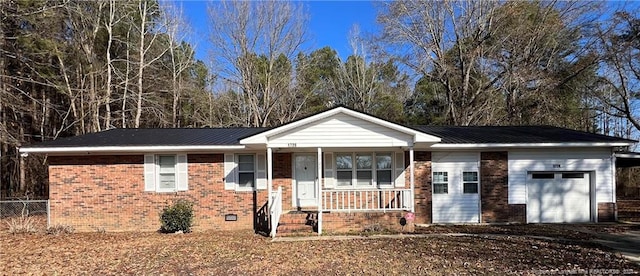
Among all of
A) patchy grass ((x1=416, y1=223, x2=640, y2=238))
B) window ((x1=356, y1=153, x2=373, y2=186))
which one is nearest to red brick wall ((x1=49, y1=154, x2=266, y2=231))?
window ((x1=356, y1=153, x2=373, y2=186))

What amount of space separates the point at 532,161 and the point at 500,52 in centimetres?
1327

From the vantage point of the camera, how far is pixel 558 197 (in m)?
13.5

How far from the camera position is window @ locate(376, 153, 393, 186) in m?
13.6

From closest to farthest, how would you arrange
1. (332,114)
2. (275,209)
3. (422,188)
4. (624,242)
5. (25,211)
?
(624,242), (275,209), (332,114), (422,188), (25,211)

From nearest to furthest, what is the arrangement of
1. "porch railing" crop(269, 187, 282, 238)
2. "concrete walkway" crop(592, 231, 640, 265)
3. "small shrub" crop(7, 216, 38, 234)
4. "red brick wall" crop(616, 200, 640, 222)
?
1. "concrete walkway" crop(592, 231, 640, 265)
2. "porch railing" crop(269, 187, 282, 238)
3. "small shrub" crop(7, 216, 38, 234)
4. "red brick wall" crop(616, 200, 640, 222)

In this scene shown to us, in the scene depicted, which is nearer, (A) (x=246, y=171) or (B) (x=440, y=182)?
(A) (x=246, y=171)

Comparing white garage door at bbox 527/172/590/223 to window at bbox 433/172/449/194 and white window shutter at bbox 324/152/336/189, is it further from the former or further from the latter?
white window shutter at bbox 324/152/336/189

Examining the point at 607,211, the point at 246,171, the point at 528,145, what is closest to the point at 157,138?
the point at 246,171

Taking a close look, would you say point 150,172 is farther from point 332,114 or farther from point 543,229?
point 543,229

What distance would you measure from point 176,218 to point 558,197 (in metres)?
12.3

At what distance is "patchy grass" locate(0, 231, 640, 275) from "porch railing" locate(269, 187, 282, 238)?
49cm

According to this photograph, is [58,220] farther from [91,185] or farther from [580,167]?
[580,167]

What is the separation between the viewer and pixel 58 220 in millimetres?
12922

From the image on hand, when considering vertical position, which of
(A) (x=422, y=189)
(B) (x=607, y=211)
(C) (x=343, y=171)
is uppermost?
(C) (x=343, y=171)
